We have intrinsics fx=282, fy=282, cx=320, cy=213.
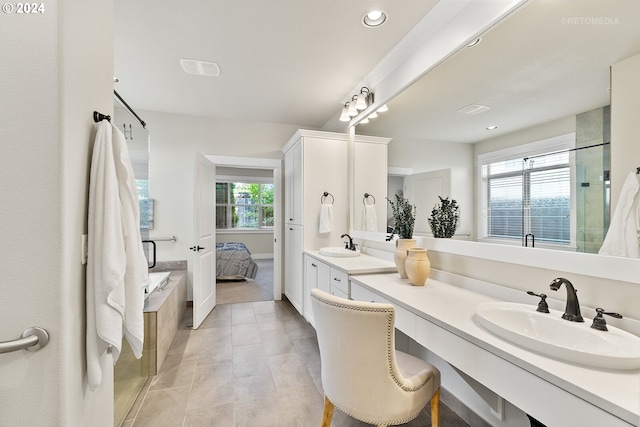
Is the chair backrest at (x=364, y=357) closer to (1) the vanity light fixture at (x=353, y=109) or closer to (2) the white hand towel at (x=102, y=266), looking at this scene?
(2) the white hand towel at (x=102, y=266)

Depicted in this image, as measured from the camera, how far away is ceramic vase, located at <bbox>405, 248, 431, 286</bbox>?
184 centimetres

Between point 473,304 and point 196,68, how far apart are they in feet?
9.51

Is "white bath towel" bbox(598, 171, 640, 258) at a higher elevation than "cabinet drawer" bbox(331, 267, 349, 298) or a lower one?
higher

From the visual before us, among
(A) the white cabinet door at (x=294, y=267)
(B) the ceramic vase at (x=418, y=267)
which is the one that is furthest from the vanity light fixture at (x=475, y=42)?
(A) the white cabinet door at (x=294, y=267)

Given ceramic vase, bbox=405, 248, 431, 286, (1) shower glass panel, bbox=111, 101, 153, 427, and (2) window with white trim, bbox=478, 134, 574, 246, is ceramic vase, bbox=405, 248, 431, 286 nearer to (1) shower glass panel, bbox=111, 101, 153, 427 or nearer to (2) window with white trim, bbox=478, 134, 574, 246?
(2) window with white trim, bbox=478, 134, 574, 246

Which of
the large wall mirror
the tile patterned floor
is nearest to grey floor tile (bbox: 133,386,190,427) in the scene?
the tile patterned floor

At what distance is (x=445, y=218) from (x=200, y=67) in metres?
2.49

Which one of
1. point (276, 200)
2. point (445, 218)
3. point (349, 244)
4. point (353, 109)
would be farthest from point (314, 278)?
point (353, 109)

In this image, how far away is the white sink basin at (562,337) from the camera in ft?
2.83

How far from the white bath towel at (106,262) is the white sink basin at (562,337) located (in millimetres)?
1435

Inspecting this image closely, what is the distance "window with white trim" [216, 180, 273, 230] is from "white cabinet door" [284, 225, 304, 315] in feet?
13.4

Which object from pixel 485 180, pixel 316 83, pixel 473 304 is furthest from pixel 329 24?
pixel 473 304

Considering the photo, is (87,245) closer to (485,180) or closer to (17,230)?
(17,230)

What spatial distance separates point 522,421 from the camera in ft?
4.86
